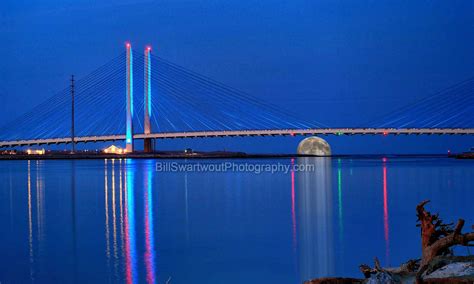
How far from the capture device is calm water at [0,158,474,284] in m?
6.70

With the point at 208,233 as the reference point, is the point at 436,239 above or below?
below

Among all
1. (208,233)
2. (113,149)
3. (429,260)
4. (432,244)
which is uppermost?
(113,149)


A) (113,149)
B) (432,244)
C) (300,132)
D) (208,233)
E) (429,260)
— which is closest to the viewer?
(429,260)

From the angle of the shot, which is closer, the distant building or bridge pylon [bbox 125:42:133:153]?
bridge pylon [bbox 125:42:133:153]

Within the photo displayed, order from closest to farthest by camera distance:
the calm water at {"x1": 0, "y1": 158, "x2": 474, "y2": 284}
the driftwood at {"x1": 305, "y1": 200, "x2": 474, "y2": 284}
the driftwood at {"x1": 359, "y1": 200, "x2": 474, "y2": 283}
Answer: the driftwood at {"x1": 305, "y1": 200, "x2": 474, "y2": 284}, the driftwood at {"x1": 359, "y1": 200, "x2": 474, "y2": 283}, the calm water at {"x1": 0, "y1": 158, "x2": 474, "y2": 284}

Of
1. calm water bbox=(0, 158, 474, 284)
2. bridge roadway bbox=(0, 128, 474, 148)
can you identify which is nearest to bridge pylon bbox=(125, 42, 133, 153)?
bridge roadway bbox=(0, 128, 474, 148)

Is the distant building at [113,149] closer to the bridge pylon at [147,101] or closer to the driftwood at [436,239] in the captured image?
the bridge pylon at [147,101]

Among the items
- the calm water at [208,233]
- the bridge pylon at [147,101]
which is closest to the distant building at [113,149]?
the bridge pylon at [147,101]

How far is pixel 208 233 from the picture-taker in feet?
31.5

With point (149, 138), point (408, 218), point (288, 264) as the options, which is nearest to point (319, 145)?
point (149, 138)

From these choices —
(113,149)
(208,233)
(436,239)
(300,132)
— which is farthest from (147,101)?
(436,239)

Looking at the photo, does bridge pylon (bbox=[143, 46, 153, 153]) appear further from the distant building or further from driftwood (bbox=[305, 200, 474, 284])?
driftwood (bbox=[305, 200, 474, 284])

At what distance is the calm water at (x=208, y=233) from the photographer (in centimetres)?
670

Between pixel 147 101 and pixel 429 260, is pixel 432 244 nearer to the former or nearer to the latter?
pixel 429 260
